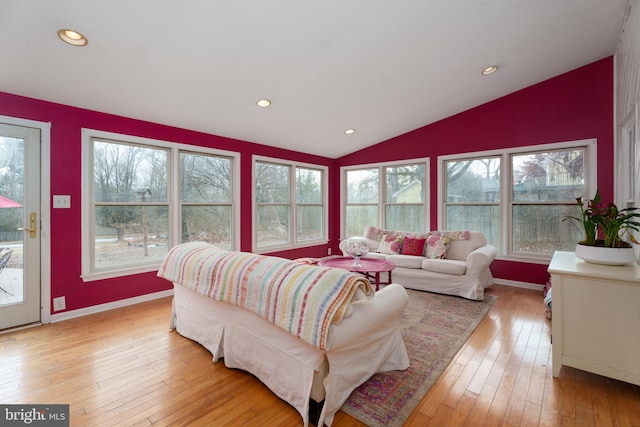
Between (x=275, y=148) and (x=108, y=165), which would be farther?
(x=275, y=148)

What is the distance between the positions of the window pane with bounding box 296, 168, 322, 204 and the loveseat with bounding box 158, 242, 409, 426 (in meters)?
3.47

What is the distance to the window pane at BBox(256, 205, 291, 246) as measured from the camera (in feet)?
16.2

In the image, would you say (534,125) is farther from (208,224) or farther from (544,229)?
(208,224)

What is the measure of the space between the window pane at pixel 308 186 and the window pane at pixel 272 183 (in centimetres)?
32

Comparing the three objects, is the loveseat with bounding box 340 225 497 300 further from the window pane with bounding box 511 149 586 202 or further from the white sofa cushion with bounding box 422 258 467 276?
the window pane with bounding box 511 149 586 202

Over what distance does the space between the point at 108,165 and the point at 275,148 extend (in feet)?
8.18

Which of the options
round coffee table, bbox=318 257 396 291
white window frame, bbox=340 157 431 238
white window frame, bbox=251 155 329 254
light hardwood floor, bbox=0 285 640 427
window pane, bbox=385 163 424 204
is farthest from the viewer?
window pane, bbox=385 163 424 204

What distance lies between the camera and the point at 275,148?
505 centimetres

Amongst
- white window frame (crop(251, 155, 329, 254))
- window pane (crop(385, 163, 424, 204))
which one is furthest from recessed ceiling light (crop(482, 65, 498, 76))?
white window frame (crop(251, 155, 329, 254))

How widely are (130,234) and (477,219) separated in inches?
200

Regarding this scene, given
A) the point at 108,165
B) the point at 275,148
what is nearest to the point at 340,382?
the point at 108,165

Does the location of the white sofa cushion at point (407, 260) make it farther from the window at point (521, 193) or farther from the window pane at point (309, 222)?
the window pane at point (309, 222)

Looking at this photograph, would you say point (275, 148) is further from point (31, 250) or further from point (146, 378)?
point (146, 378)

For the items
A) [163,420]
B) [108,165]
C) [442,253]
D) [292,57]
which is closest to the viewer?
[163,420]
